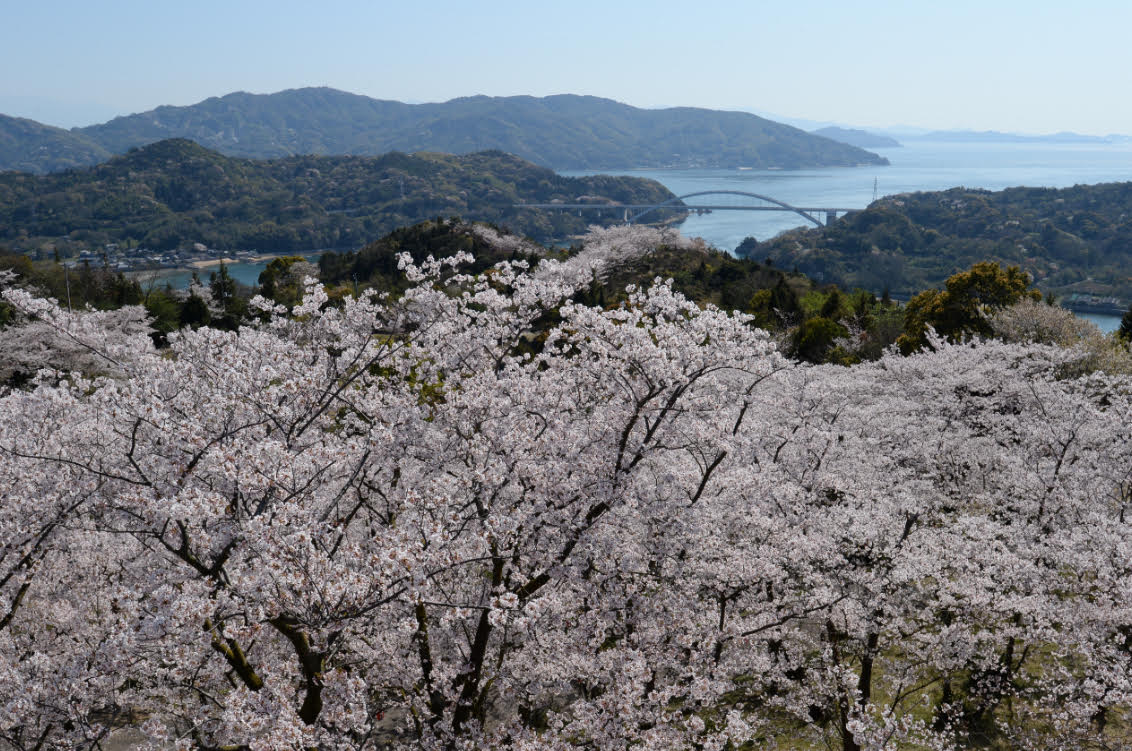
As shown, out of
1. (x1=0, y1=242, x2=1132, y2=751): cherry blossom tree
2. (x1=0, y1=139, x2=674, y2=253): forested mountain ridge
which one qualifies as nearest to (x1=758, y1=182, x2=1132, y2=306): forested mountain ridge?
(x1=0, y1=139, x2=674, y2=253): forested mountain ridge

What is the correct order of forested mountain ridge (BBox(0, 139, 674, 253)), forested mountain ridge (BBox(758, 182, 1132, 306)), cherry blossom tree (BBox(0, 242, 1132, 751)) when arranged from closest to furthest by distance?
1. cherry blossom tree (BBox(0, 242, 1132, 751))
2. forested mountain ridge (BBox(758, 182, 1132, 306))
3. forested mountain ridge (BBox(0, 139, 674, 253))

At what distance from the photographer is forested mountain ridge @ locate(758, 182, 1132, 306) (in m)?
88.3

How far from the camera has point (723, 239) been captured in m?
144

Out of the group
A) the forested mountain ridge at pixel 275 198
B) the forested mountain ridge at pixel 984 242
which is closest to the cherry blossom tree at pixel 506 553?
the forested mountain ridge at pixel 984 242

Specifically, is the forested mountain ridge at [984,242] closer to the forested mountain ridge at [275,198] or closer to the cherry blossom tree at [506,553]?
the forested mountain ridge at [275,198]

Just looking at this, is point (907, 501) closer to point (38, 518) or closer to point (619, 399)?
point (619, 399)

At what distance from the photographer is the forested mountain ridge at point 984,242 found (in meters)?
88.3

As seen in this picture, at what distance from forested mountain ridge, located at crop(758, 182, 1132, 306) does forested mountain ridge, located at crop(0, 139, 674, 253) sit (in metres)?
63.9

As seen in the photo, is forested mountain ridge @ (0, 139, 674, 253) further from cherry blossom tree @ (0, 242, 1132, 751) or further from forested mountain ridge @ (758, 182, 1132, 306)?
cherry blossom tree @ (0, 242, 1132, 751)

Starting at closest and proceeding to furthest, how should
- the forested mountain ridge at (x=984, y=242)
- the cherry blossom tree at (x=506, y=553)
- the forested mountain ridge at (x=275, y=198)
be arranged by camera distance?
the cherry blossom tree at (x=506, y=553) < the forested mountain ridge at (x=984, y=242) < the forested mountain ridge at (x=275, y=198)

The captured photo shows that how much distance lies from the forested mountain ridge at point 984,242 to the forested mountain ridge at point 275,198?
6388 centimetres

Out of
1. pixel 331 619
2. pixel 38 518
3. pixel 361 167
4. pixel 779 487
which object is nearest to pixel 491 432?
pixel 331 619

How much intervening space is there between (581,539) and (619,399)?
267cm

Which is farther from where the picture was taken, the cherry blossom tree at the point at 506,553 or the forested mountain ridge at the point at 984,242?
the forested mountain ridge at the point at 984,242
